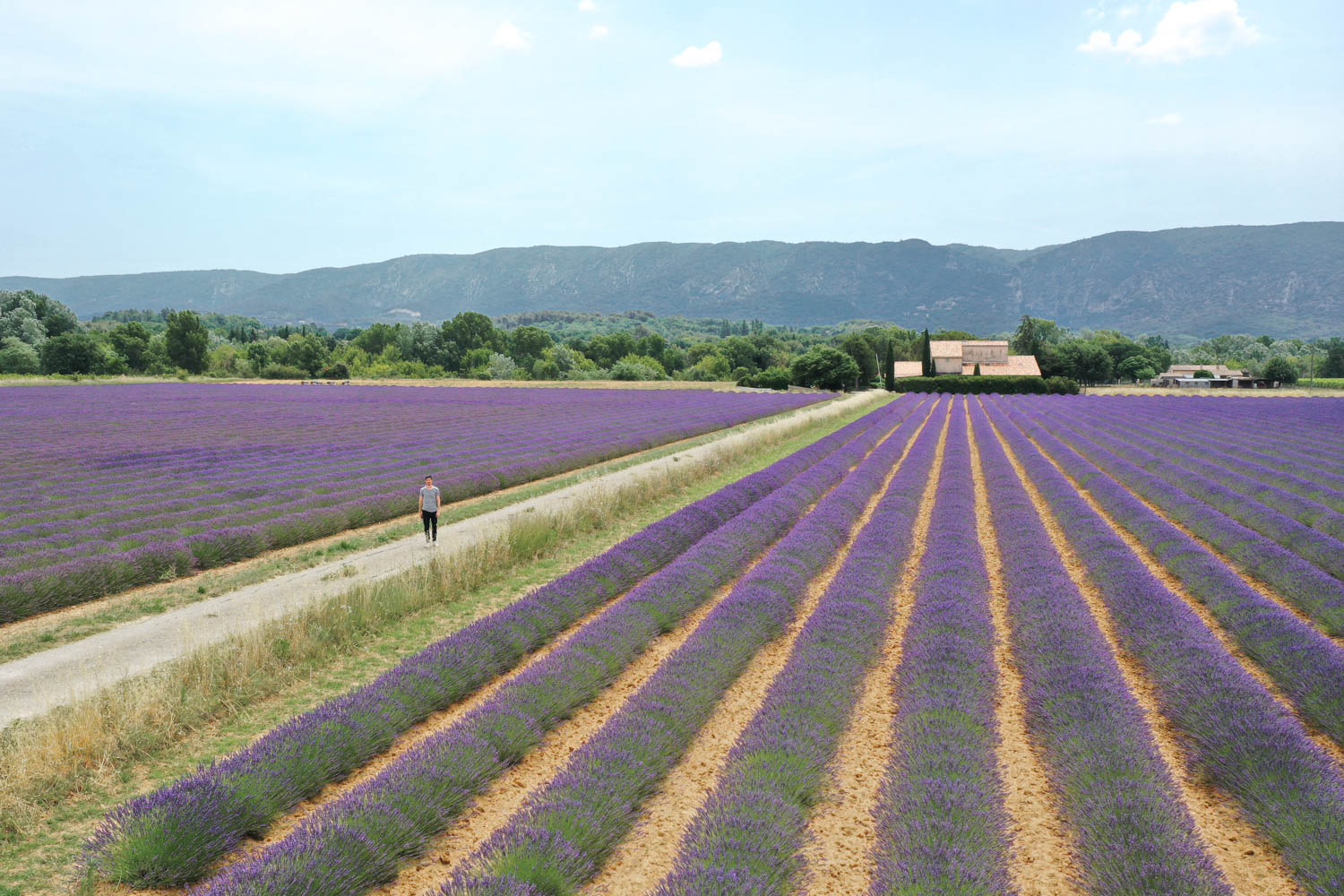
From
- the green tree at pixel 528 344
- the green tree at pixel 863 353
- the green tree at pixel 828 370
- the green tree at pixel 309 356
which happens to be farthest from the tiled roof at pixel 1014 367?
the green tree at pixel 309 356

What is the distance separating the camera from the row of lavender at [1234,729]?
15.9 ft

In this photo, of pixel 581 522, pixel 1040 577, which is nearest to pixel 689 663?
pixel 1040 577

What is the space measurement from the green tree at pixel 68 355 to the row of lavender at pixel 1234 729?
116043 mm

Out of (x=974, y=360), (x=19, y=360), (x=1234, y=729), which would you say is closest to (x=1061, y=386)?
(x=974, y=360)

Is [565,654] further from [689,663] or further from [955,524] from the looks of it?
[955,524]

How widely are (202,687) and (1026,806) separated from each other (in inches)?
282

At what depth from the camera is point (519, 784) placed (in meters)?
6.05

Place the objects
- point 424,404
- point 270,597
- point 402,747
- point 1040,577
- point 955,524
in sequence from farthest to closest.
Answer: point 424,404 → point 955,524 → point 270,597 → point 1040,577 → point 402,747

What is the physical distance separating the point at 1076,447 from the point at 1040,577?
22.5 meters

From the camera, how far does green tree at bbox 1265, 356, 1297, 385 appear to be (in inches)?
4286

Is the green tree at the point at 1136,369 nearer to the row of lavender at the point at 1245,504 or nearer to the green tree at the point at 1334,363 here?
the green tree at the point at 1334,363

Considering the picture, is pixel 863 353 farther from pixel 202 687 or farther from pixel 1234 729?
pixel 202 687

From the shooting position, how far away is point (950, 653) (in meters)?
8.02

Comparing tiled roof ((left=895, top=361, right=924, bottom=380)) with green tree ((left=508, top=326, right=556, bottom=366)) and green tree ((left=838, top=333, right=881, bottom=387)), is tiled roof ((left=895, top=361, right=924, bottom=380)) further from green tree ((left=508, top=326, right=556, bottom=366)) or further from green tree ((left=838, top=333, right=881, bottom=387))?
green tree ((left=508, top=326, right=556, bottom=366))
